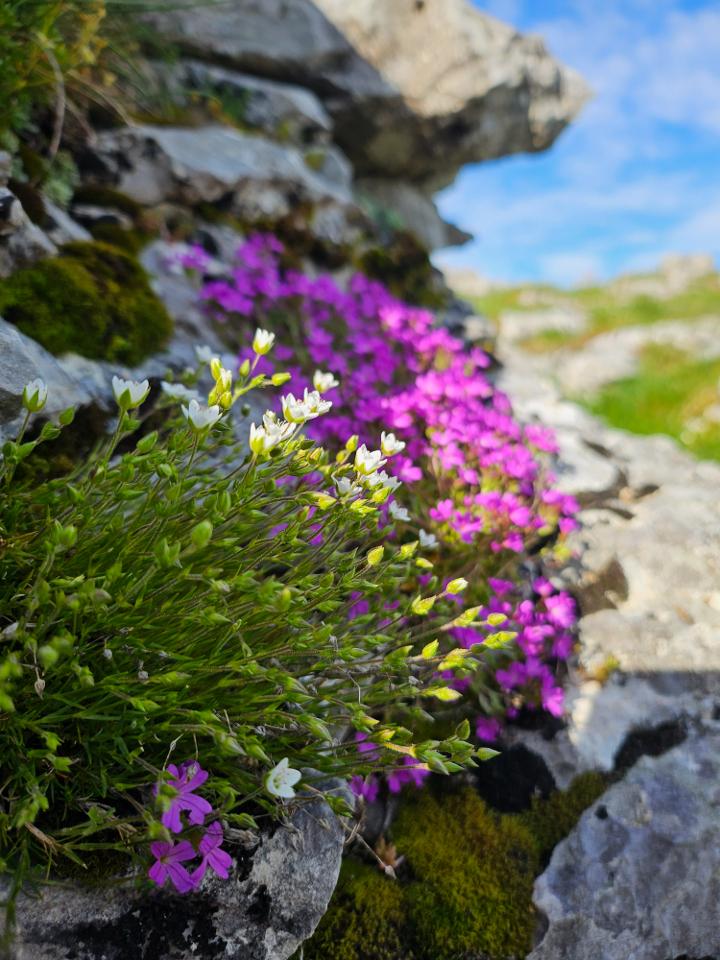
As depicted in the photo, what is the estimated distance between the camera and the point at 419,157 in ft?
28.1

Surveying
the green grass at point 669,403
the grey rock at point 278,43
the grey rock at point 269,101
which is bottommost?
the green grass at point 669,403

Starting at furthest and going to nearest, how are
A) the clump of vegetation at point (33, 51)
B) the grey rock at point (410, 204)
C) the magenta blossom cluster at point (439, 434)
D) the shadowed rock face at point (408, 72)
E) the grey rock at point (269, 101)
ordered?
the grey rock at point (410, 204), the shadowed rock face at point (408, 72), the grey rock at point (269, 101), the clump of vegetation at point (33, 51), the magenta blossom cluster at point (439, 434)

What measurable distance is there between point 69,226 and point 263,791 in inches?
132

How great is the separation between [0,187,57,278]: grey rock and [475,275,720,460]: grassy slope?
8038mm

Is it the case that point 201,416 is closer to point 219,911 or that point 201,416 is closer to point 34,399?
point 34,399

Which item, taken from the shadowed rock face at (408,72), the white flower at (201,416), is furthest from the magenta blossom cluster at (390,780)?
the shadowed rock face at (408,72)

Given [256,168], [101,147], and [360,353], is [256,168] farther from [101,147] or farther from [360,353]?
[360,353]

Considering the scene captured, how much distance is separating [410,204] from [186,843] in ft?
29.0

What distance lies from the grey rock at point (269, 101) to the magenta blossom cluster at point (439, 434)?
2159 mm

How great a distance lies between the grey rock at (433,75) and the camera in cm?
780

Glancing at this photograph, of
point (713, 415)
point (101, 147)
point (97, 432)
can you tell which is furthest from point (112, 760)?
point (713, 415)

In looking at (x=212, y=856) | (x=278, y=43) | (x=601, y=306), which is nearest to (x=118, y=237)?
(x=212, y=856)

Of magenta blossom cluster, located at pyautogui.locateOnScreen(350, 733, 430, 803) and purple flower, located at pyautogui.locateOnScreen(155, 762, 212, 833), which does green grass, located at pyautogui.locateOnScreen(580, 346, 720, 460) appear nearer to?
magenta blossom cluster, located at pyautogui.locateOnScreen(350, 733, 430, 803)

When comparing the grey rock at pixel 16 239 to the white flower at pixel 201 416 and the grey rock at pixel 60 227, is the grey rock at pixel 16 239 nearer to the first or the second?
the grey rock at pixel 60 227
